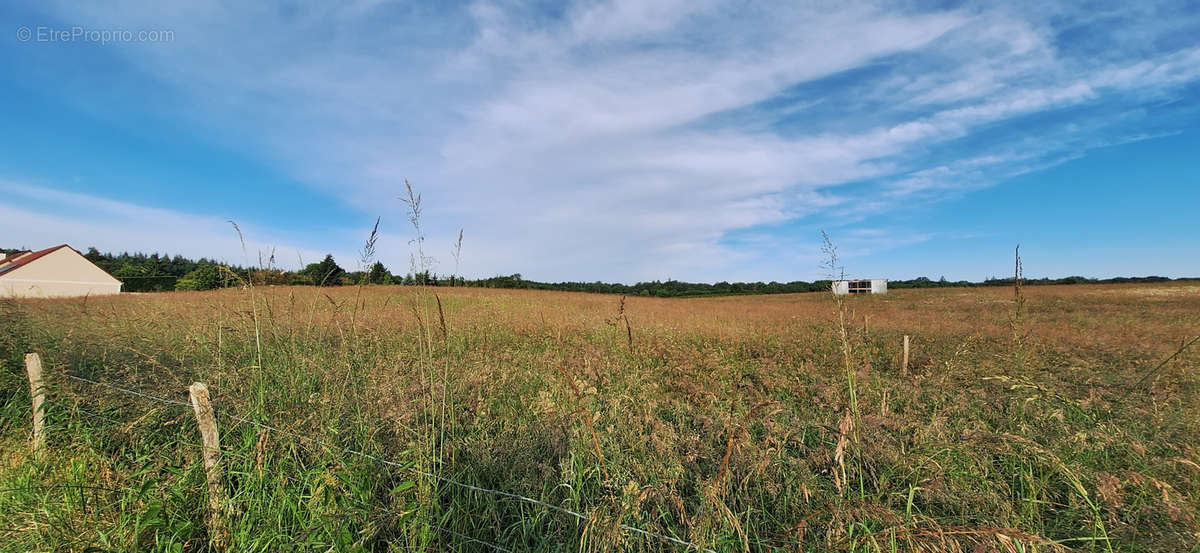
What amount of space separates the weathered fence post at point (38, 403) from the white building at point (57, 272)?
1855 inches

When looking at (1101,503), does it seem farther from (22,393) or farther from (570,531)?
(22,393)

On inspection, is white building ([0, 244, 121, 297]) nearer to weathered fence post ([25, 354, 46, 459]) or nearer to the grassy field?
weathered fence post ([25, 354, 46, 459])

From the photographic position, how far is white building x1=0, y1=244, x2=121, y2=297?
37750 millimetres

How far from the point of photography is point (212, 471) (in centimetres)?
238

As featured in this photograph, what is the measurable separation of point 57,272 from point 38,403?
56.3m

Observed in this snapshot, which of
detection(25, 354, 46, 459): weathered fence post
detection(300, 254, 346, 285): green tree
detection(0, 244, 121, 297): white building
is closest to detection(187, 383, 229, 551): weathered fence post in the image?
detection(25, 354, 46, 459): weathered fence post

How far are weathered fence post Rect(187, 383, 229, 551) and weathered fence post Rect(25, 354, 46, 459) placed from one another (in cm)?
218

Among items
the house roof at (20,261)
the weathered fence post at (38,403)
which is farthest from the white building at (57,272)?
the weathered fence post at (38,403)

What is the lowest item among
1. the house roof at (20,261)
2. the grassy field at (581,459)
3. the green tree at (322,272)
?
the grassy field at (581,459)

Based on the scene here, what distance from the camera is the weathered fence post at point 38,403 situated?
3461 mm

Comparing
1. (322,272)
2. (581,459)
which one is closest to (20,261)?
(322,272)

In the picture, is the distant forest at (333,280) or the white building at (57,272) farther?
the white building at (57,272)

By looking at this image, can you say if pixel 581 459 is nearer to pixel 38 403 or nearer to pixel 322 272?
pixel 38 403

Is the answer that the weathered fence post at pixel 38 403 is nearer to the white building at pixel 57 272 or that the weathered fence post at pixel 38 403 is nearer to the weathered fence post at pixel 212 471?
the weathered fence post at pixel 212 471
